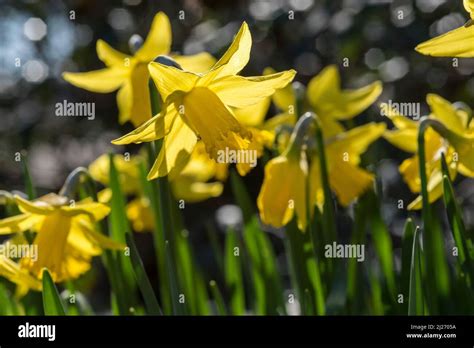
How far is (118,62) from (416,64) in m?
1.31

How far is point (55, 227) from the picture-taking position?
4.75 feet

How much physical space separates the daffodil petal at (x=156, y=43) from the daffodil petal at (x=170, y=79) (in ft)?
1.42

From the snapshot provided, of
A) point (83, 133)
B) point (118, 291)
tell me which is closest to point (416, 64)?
point (83, 133)

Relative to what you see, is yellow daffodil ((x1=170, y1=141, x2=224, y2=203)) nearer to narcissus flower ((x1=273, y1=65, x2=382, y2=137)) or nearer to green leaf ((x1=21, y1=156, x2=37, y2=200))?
narcissus flower ((x1=273, y1=65, x2=382, y2=137))

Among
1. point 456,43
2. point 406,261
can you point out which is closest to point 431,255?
point 406,261

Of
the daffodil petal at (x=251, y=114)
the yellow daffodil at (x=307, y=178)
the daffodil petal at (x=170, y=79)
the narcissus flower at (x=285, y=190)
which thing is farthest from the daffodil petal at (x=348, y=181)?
the daffodil petal at (x=170, y=79)

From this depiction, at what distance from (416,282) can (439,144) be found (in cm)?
41

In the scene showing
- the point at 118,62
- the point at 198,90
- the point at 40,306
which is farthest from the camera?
the point at 118,62

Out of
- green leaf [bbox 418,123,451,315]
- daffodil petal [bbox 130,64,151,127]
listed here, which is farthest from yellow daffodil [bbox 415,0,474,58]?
daffodil petal [bbox 130,64,151,127]

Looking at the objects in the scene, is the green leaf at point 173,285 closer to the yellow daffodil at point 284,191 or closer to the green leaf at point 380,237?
the yellow daffodil at point 284,191

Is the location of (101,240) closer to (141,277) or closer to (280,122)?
(141,277)
